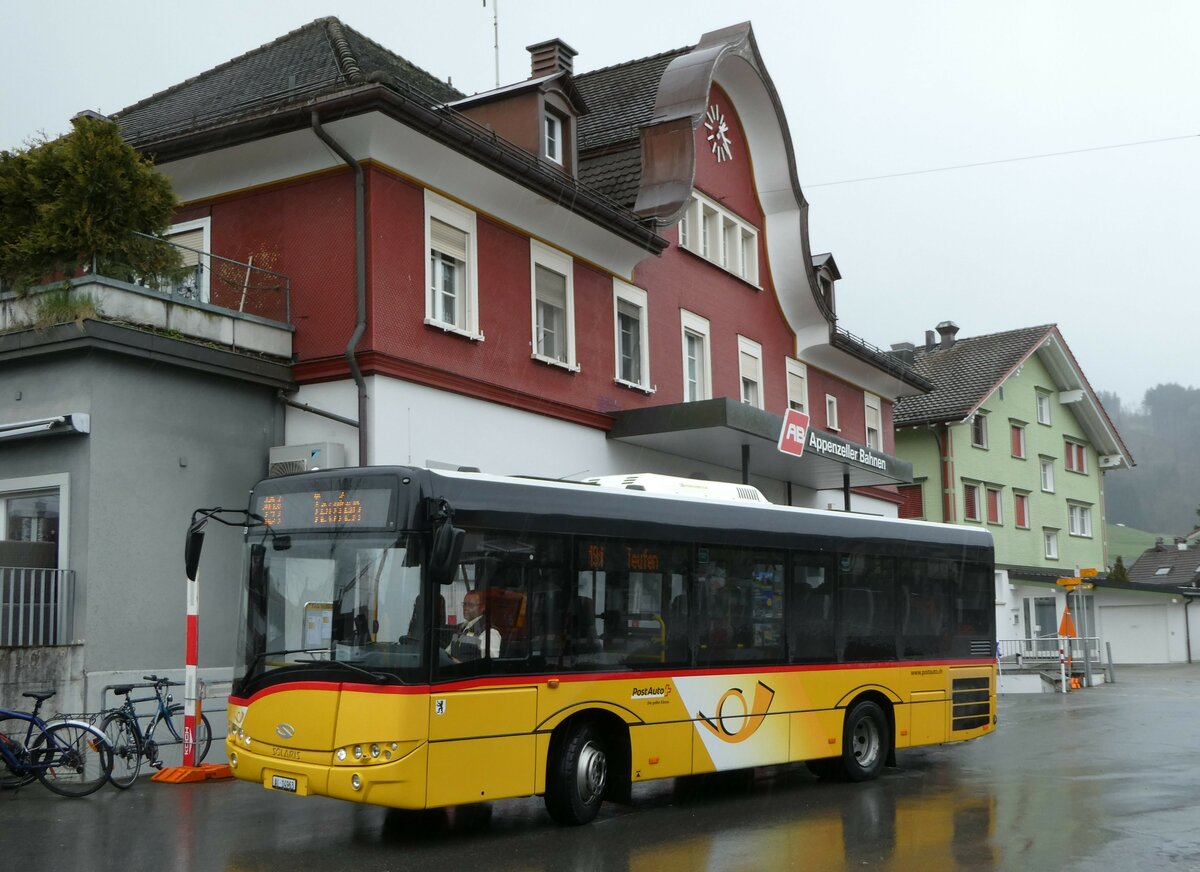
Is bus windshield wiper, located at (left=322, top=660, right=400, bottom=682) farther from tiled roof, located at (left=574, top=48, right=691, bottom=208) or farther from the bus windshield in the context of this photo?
tiled roof, located at (left=574, top=48, right=691, bottom=208)

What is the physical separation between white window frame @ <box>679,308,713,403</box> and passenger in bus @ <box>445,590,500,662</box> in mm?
15285

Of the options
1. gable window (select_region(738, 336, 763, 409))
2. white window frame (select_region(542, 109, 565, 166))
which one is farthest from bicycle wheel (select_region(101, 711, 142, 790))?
gable window (select_region(738, 336, 763, 409))

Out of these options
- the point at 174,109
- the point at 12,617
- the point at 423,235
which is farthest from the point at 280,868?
the point at 174,109

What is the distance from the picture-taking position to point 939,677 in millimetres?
15492

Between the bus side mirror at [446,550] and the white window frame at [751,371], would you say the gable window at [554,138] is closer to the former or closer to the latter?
the white window frame at [751,371]

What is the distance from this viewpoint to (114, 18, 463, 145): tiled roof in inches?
744

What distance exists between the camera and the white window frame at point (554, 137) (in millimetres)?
22344

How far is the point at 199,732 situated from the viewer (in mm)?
14914

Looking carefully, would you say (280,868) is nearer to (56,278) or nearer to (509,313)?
(56,278)

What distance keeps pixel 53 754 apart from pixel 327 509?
195 inches

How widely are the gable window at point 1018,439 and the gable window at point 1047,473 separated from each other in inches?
72.9

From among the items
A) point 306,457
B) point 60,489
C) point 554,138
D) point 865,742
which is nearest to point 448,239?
point 306,457

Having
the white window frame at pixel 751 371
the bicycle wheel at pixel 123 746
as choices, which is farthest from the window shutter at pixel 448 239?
the white window frame at pixel 751 371

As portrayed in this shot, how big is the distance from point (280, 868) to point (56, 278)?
8.90 m
